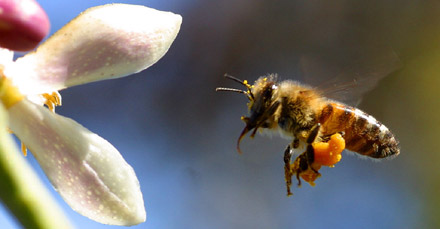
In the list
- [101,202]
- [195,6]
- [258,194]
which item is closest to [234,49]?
[195,6]

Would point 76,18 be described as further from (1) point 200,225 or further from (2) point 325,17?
(1) point 200,225

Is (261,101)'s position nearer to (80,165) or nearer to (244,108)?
(80,165)

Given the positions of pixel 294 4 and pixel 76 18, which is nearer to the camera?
pixel 76 18

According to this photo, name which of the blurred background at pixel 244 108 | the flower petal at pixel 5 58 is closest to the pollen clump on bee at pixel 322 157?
the flower petal at pixel 5 58

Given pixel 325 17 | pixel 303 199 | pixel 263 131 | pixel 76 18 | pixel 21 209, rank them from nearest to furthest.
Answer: pixel 21 209
pixel 76 18
pixel 263 131
pixel 325 17
pixel 303 199

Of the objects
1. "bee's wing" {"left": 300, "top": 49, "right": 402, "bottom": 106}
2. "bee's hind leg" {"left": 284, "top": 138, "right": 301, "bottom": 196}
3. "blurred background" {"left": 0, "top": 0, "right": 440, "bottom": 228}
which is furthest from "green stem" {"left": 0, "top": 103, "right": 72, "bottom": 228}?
"blurred background" {"left": 0, "top": 0, "right": 440, "bottom": 228}

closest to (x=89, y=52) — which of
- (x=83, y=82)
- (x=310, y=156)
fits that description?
(x=83, y=82)
